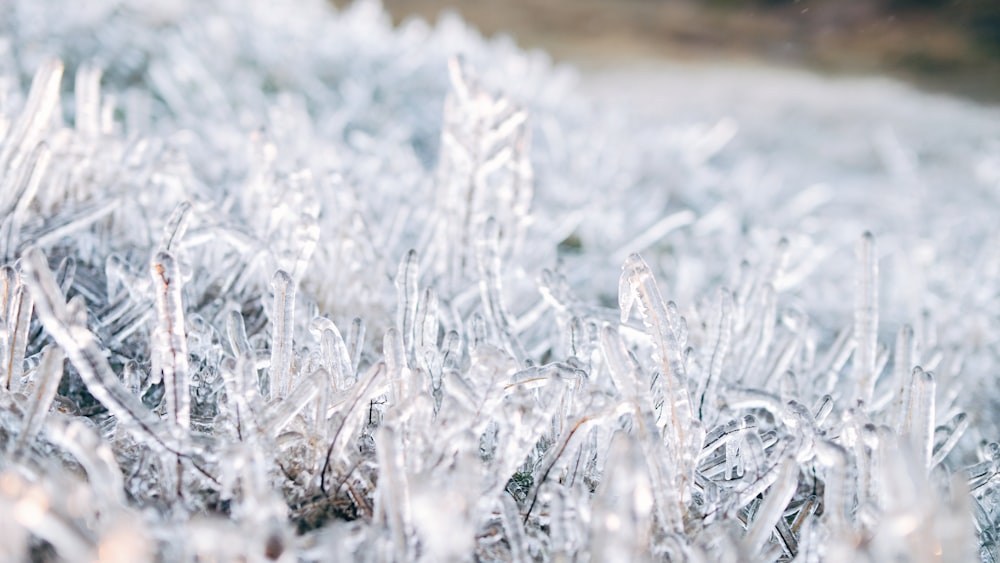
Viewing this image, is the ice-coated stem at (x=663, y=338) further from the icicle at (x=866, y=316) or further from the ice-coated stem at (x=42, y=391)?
the ice-coated stem at (x=42, y=391)

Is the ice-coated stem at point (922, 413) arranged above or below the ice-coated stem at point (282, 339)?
below

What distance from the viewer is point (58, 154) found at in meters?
0.73

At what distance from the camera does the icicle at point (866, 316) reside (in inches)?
23.0

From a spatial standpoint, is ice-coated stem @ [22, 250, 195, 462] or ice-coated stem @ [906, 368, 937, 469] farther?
ice-coated stem @ [906, 368, 937, 469]

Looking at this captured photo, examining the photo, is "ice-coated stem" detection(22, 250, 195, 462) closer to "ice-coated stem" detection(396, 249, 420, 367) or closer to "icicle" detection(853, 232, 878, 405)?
"ice-coated stem" detection(396, 249, 420, 367)

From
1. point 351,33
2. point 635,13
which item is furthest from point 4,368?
point 635,13

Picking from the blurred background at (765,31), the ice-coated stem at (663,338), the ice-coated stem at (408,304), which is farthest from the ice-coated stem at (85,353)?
the blurred background at (765,31)

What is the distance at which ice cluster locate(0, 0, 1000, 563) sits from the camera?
37 cm

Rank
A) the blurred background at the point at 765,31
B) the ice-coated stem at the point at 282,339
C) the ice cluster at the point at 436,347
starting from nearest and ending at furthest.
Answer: the ice cluster at the point at 436,347, the ice-coated stem at the point at 282,339, the blurred background at the point at 765,31

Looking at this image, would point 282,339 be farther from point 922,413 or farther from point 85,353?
point 922,413

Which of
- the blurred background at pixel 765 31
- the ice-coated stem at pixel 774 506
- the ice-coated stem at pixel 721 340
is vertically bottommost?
the ice-coated stem at pixel 774 506

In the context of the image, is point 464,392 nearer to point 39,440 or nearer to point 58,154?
point 39,440

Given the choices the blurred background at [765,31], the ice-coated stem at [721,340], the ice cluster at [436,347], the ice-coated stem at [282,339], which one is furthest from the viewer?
the blurred background at [765,31]

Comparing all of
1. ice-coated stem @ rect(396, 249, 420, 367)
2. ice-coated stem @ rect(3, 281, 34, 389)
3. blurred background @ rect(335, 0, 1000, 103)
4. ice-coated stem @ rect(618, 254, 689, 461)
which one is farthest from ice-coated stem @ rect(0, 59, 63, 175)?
blurred background @ rect(335, 0, 1000, 103)
